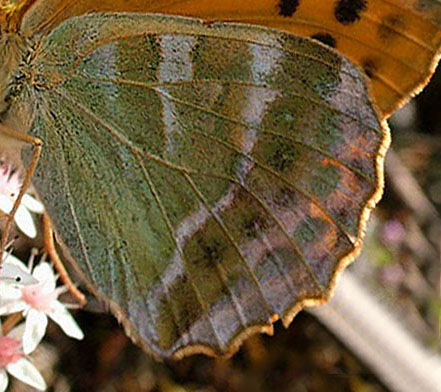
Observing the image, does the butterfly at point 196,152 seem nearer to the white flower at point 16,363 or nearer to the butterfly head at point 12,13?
the butterfly head at point 12,13

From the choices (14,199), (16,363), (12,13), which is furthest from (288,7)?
(16,363)

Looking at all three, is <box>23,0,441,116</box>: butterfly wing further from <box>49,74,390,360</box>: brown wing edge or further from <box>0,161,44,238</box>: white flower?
<box>0,161,44,238</box>: white flower

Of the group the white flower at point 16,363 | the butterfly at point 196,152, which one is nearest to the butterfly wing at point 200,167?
the butterfly at point 196,152

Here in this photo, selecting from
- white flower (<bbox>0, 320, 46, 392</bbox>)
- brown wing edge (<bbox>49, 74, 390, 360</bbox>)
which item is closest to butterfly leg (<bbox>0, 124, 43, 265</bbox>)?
brown wing edge (<bbox>49, 74, 390, 360</bbox>)

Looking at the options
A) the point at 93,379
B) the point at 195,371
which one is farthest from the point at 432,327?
the point at 93,379

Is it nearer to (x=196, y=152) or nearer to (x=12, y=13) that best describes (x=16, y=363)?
(x=196, y=152)

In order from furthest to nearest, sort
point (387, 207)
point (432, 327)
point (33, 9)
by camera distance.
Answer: point (387, 207)
point (432, 327)
point (33, 9)

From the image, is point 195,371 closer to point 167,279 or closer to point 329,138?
point 167,279
